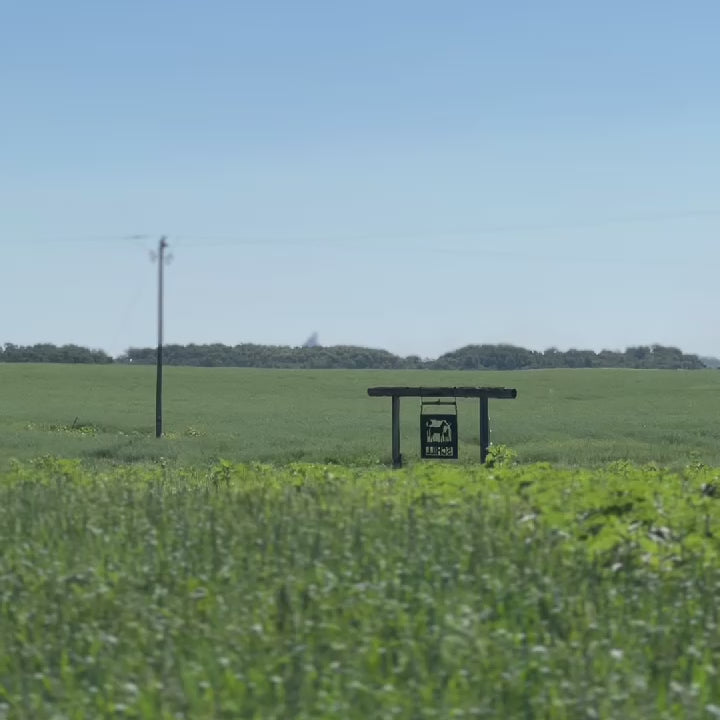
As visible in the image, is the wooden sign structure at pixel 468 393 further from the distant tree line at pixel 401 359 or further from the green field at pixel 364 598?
the distant tree line at pixel 401 359

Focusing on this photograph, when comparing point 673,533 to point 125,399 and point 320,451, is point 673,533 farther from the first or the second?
point 125,399

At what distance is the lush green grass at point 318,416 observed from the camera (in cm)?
4319

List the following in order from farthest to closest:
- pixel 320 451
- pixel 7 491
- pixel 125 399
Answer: pixel 125 399, pixel 320 451, pixel 7 491

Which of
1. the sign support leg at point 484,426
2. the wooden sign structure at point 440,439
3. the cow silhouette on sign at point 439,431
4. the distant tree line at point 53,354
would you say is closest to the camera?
the wooden sign structure at point 440,439

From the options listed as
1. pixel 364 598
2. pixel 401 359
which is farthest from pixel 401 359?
pixel 364 598

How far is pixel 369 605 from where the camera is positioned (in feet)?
26.5

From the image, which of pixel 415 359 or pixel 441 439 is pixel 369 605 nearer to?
pixel 441 439

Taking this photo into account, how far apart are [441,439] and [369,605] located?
24.2m

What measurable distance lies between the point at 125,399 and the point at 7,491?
69.3m

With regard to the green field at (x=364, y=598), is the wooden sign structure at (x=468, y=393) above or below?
above

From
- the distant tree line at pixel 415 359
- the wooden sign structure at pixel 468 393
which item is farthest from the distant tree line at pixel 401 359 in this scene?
the wooden sign structure at pixel 468 393

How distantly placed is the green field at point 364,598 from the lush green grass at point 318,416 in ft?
91.8

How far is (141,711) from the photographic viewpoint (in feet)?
21.6

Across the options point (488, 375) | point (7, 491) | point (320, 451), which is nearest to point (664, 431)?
point (320, 451)
